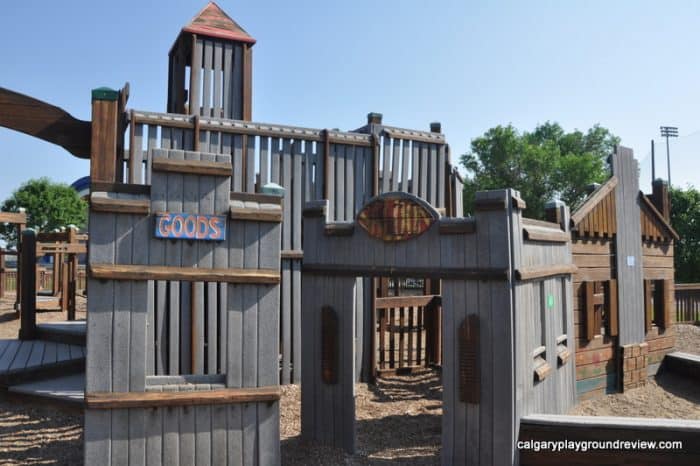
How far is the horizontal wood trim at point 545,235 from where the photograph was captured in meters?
5.67

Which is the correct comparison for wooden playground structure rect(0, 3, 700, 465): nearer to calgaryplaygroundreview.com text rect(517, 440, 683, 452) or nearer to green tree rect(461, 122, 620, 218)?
calgaryplaygroundreview.com text rect(517, 440, 683, 452)

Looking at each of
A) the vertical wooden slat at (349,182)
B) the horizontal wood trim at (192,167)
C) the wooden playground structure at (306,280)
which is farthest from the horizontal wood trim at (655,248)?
the horizontal wood trim at (192,167)

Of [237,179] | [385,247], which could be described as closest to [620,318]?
[385,247]

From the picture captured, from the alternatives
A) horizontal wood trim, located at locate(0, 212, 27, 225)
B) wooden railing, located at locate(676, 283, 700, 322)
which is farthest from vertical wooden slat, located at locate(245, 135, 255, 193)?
wooden railing, located at locate(676, 283, 700, 322)

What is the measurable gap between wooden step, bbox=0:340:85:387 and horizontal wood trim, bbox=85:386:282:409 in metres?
2.57

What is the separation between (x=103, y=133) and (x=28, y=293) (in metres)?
4.54

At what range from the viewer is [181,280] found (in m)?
4.71

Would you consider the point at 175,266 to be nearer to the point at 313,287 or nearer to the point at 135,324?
the point at 135,324

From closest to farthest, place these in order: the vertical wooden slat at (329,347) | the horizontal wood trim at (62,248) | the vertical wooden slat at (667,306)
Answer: the vertical wooden slat at (329,347), the vertical wooden slat at (667,306), the horizontal wood trim at (62,248)

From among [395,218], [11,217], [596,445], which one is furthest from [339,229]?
[11,217]

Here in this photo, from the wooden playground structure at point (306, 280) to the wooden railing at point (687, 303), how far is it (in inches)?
262

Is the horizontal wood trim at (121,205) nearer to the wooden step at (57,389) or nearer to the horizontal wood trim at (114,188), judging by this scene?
the horizontal wood trim at (114,188)

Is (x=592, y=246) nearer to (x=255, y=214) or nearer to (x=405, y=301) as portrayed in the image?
(x=405, y=301)

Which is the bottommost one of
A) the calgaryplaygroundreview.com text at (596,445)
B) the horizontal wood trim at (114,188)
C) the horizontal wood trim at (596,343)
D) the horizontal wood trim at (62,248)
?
the calgaryplaygroundreview.com text at (596,445)
